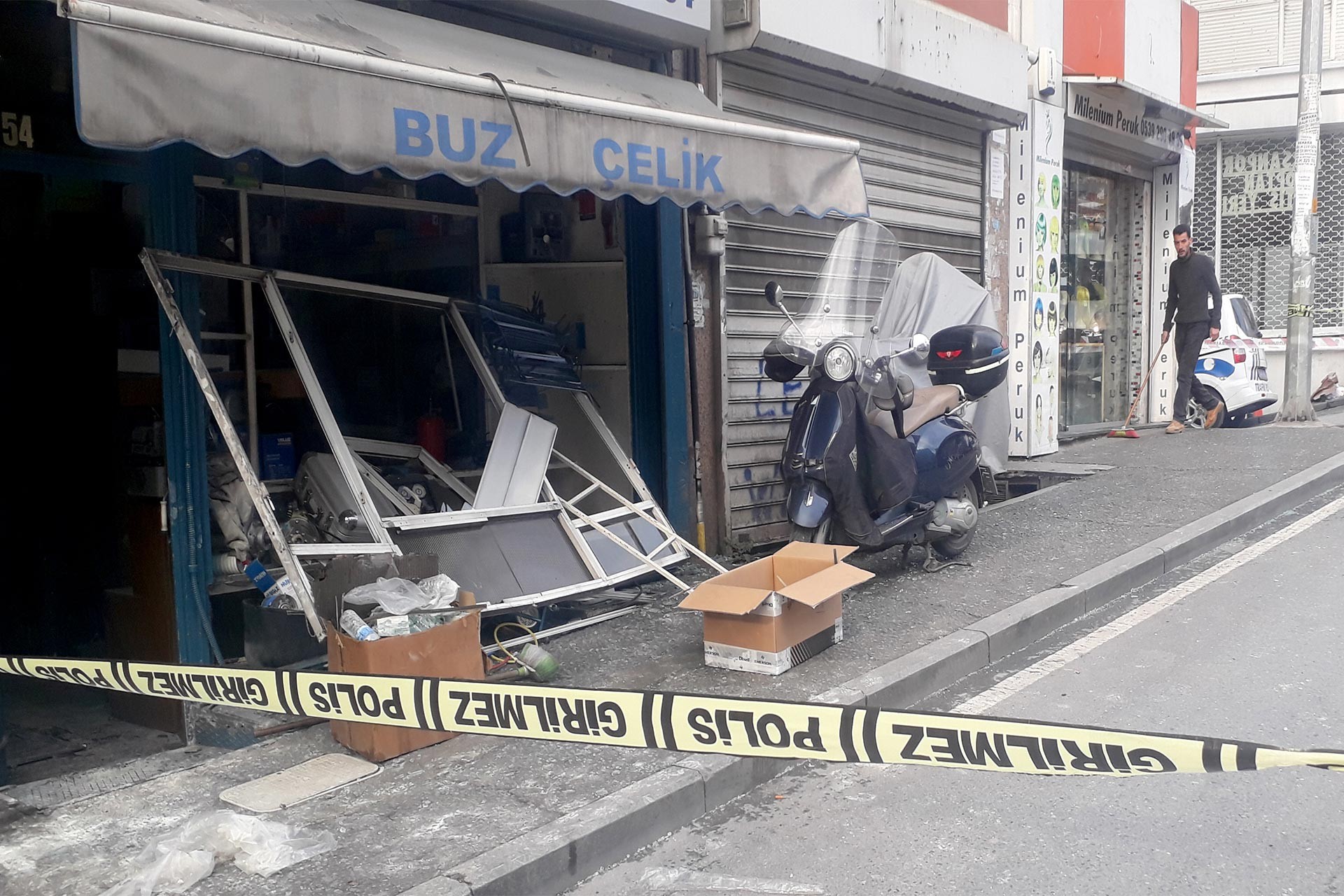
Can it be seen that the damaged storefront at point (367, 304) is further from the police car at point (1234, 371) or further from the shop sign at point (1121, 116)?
the police car at point (1234, 371)

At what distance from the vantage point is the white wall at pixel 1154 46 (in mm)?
12883

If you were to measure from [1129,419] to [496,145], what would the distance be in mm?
11003

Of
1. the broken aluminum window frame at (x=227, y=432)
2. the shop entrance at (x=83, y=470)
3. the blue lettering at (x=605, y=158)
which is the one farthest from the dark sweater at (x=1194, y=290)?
the shop entrance at (x=83, y=470)

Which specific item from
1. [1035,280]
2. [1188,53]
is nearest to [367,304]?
[1035,280]

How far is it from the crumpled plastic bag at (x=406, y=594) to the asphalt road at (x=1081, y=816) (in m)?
1.49

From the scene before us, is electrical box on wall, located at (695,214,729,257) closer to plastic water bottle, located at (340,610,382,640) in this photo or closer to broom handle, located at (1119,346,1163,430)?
plastic water bottle, located at (340,610,382,640)

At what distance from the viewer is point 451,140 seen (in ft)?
15.1

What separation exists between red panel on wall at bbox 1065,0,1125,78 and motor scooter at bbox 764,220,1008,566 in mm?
6258

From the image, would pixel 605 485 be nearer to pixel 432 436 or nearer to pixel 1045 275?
pixel 432 436

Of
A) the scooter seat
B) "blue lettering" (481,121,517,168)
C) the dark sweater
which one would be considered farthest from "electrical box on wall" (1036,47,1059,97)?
"blue lettering" (481,121,517,168)

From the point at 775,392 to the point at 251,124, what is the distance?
4.89 m

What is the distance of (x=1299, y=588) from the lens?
21.9 ft

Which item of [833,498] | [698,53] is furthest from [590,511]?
[698,53]

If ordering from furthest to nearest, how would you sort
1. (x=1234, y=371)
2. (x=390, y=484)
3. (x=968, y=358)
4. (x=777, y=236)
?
(x=1234, y=371)
(x=777, y=236)
(x=968, y=358)
(x=390, y=484)
